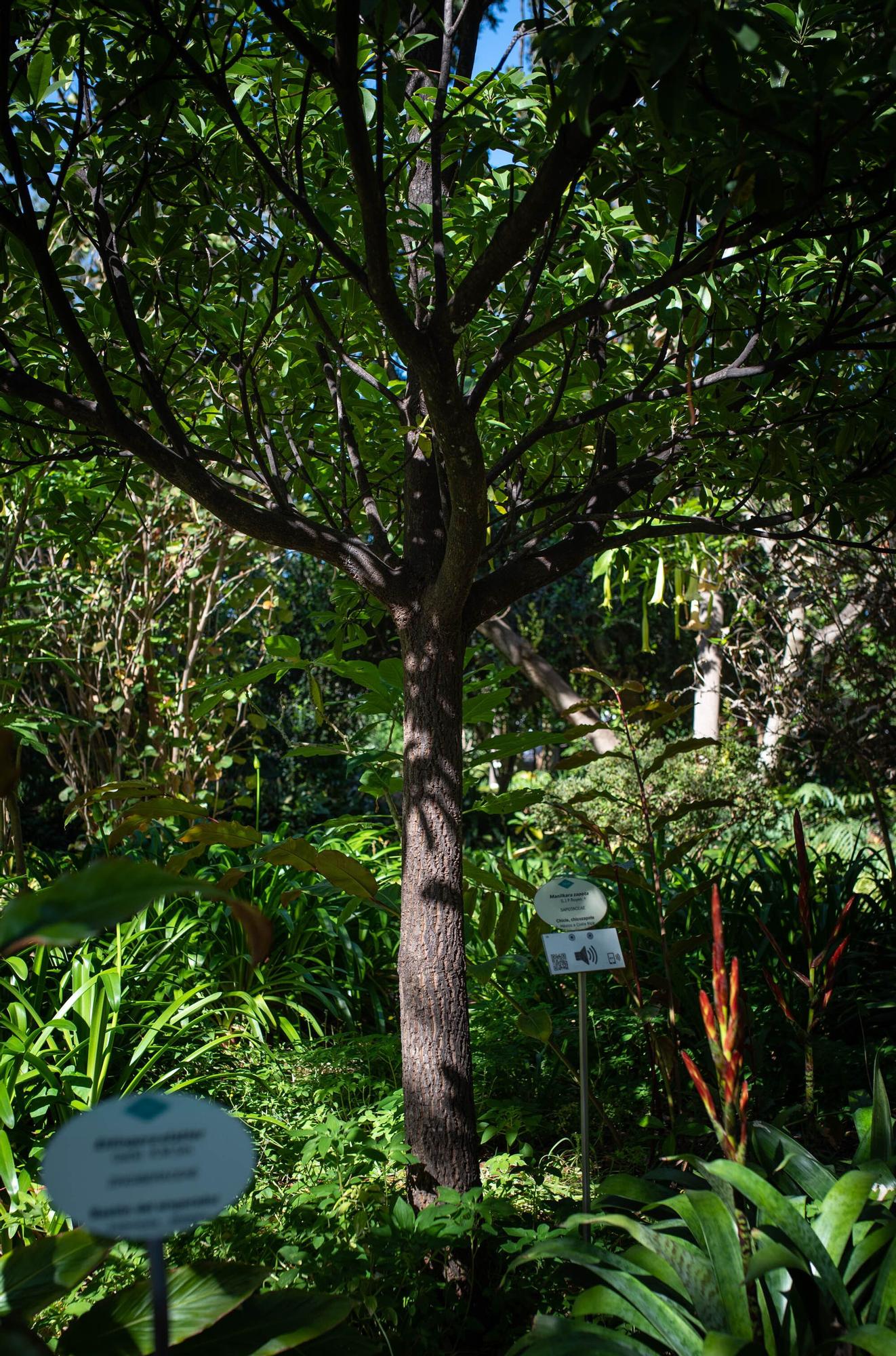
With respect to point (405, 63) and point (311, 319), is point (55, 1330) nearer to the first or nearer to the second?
point (311, 319)

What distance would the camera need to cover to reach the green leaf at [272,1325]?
1468mm

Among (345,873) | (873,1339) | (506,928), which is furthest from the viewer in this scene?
(506,928)

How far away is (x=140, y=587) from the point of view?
5676mm

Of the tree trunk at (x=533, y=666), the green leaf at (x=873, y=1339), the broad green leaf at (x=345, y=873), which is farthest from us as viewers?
the tree trunk at (x=533, y=666)

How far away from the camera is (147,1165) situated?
1.13 m

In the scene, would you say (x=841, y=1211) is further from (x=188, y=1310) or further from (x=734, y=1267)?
(x=188, y=1310)

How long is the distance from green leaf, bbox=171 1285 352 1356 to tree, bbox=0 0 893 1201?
76 centimetres

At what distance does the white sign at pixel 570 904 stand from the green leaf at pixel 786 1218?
68 centimetres

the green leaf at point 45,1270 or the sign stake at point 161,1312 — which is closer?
the sign stake at point 161,1312

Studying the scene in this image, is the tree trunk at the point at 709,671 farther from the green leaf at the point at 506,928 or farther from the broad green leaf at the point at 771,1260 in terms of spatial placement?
the broad green leaf at the point at 771,1260

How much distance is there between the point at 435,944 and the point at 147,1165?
123 centimetres

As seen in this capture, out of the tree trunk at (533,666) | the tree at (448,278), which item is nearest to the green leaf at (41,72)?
the tree at (448,278)

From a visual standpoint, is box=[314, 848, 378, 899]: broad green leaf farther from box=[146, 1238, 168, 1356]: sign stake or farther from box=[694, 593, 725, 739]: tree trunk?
box=[694, 593, 725, 739]: tree trunk

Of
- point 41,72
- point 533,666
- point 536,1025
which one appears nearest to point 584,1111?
point 536,1025
